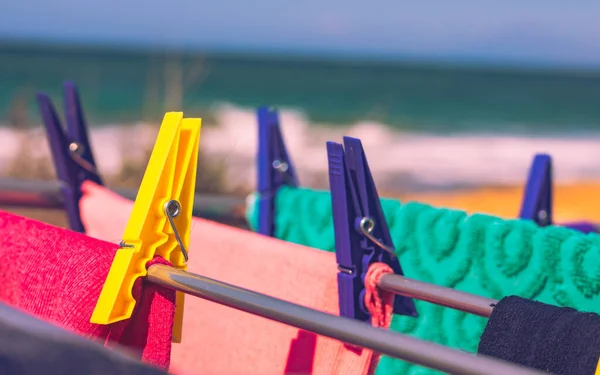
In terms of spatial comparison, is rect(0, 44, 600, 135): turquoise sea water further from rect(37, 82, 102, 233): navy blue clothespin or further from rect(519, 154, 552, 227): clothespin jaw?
rect(519, 154, 552, 227): clothespin jaw

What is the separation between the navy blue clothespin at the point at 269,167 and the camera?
134cm

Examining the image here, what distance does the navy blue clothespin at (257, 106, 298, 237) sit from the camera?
134 centimetres

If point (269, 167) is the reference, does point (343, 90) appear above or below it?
above

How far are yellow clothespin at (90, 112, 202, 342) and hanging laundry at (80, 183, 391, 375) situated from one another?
21cm

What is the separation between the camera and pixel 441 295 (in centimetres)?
77

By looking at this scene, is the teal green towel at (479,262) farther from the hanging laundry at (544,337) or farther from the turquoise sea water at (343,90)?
the turquoise sea water at (343,90)

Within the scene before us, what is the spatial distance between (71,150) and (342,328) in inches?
33.2

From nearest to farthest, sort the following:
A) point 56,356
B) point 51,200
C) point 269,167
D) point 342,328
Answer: point 56,356 → point 342,328 → point 269,167 → point 51,200

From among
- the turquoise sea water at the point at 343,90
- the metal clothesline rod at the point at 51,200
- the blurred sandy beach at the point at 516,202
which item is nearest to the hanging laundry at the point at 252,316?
the metal clothesline rod at the point at 51,200

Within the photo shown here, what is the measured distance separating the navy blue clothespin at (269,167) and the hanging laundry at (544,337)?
0.66 metres

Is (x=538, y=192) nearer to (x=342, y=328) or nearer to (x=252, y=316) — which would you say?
(x=252, y=316)

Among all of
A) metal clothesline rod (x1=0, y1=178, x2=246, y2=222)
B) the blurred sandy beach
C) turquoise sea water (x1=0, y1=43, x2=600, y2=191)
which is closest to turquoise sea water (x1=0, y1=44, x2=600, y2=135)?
turquoise sea water (x1=0, y1=43, x2=600, y2=191)

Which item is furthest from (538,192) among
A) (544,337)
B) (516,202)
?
Result: (516,202)

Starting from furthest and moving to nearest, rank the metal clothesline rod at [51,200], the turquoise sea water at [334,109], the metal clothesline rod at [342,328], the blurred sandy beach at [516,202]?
1. the turquoise sea water at [334,109]
2. the blurred sandy beach at [516,202]
3. the metal clothesline rod at [51,200]
4. the metal clothesline rod at [342,328]
